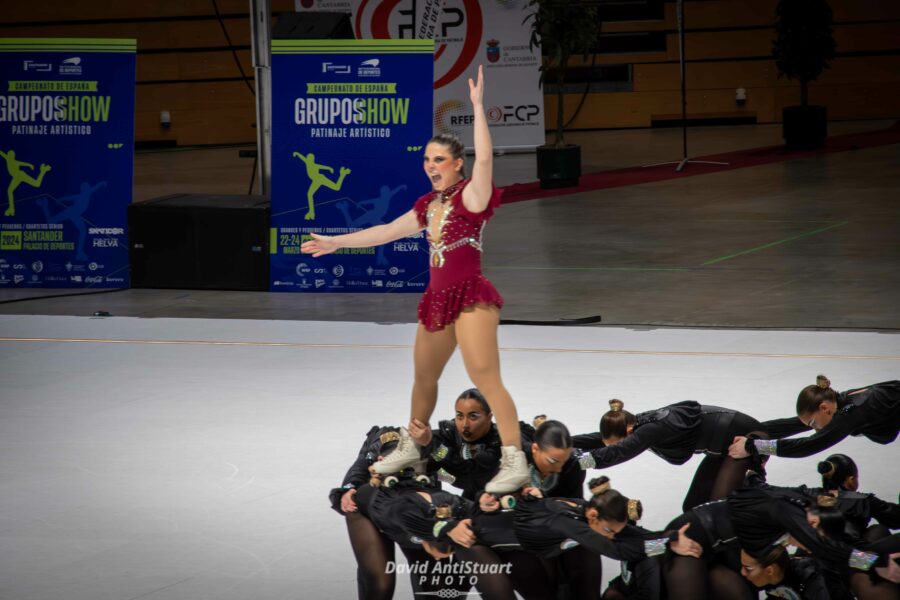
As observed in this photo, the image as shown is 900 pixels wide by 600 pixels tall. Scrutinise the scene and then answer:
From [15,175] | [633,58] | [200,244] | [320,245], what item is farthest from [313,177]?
[633,58]

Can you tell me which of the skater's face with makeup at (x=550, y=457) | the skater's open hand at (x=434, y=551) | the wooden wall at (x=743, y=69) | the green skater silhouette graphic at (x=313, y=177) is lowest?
the skater's open hand at (x=434, y=551)

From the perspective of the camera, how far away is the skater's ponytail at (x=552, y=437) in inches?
162

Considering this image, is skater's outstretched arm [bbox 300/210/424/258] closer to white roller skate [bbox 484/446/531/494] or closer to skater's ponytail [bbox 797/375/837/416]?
white roller skate [bbox 484/446/531/494]

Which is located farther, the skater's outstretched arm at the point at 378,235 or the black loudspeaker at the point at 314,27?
the black loudspeaker at the point at 314,27

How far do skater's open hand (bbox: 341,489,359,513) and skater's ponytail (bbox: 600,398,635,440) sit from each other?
0.93 m

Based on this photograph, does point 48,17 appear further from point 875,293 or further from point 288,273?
point 875,293

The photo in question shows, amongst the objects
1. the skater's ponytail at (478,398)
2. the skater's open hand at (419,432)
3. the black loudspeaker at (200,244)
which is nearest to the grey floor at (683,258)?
the black loudspeaker at (200,244)

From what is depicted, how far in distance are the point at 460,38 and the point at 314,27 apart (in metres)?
7.62

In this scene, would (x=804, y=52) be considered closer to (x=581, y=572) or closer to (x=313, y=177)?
(x=313, y=177)

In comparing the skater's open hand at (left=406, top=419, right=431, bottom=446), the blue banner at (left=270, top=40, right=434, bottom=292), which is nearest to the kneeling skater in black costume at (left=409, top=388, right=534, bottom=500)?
the skater's open hand at (left=406, top=419, right=431, bottom=446)

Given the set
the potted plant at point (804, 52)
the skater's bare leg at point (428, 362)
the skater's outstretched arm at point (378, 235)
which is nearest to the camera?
the skater's bare leg at point (428, 362)

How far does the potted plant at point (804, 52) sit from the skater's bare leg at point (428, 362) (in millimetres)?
15140

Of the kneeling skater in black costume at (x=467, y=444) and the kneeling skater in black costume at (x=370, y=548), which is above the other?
the kneeling skater in black costume at (x=467, y=444)

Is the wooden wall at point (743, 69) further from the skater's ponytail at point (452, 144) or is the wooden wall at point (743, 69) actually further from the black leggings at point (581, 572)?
the black leggings at point (581, 572)
